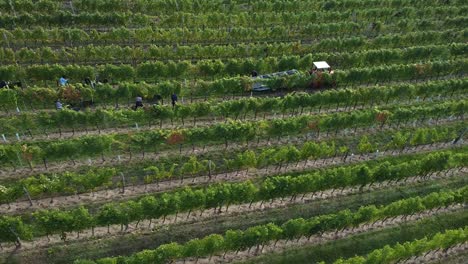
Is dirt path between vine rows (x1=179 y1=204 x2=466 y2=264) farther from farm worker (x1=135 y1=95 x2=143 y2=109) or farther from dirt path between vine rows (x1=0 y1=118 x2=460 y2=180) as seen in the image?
farm worker (x1=135 y1=95 x2=143 y2=109)

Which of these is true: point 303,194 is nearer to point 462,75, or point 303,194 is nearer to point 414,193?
point 414,193

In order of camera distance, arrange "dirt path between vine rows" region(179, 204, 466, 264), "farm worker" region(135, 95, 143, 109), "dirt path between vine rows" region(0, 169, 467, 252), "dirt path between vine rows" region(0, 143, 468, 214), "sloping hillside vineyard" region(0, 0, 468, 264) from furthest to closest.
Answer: "farm worker" region(135, 95, 143, 109) < "dirt path between vine rows" region(0, 143, 468, 214) < "sloping hillside vineyard" region(0, 0, 468, 264) < "dirt path between vine rows" region(179, 204, 466, 264) < "dirt path between vine rows" region(0, 169, 467, 252)

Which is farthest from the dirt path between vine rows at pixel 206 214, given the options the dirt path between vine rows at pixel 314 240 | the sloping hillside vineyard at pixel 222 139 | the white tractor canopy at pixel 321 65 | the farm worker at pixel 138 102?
the white tractor canopy at pixel 321 65

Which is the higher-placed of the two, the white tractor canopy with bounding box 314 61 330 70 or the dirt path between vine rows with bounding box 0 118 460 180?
the white tractor canopy with bounding box 314 61 330 70

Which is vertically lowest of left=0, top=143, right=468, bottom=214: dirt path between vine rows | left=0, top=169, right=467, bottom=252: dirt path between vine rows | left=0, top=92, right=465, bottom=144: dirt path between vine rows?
left=0, top=169, right=467, bottom=252: dirt path between vine rows

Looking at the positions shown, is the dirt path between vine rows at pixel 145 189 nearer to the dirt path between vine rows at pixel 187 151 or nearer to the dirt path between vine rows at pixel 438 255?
the dirt path between vine rows at pixel 187 151

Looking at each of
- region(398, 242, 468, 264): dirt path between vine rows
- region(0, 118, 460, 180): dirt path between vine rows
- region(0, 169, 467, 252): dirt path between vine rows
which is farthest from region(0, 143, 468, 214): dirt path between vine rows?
region(398, 242, 468, 264): dirt path between vine rows

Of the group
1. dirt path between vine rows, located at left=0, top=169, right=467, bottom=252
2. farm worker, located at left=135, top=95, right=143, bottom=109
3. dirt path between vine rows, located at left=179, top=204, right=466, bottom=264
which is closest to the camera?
dirt path between vine rows, located at left=0, top=169, right=467, bottom=252
